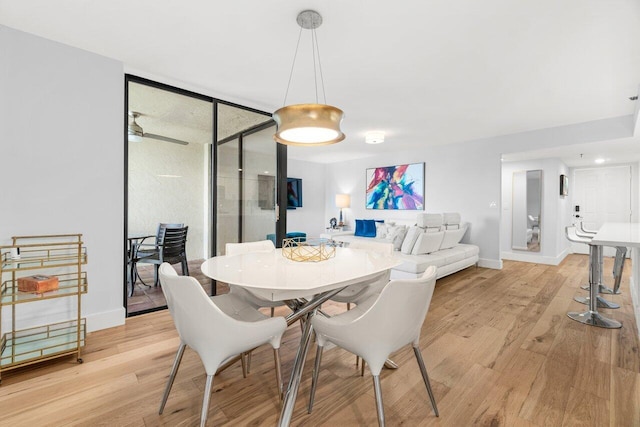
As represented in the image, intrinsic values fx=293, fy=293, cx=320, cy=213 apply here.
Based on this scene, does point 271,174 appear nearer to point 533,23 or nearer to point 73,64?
point 73,64

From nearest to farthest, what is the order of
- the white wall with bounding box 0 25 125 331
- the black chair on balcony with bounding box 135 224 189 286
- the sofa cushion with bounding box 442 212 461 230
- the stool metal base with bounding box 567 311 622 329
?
the white wall with bounding box 0 25 125 331 < the stool metal base with bounding box 567 311 622 329 < the black chair on balcony with bounding box 135 224 189 286 < the sofa cushion with bounding box 442 212 461 230

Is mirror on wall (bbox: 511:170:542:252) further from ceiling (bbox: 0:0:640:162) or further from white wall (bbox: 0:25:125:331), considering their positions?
white wall (bbox: 0:25:125:331)

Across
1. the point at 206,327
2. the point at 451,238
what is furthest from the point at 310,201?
the point at 206,327

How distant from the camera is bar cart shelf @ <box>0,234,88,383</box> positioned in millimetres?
1893

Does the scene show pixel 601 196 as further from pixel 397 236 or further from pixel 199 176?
pixel 199 176

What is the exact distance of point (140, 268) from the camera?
4277mm

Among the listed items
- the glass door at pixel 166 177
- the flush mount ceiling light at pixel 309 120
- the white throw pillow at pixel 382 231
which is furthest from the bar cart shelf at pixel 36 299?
the white throw pillow at pixel 382 231

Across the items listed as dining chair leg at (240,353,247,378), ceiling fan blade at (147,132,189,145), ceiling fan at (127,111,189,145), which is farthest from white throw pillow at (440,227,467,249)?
ceiling fan at (127,111,189,145)

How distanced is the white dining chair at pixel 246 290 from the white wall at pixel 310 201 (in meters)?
4.66

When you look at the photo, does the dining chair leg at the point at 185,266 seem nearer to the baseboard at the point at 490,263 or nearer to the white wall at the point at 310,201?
the white wall at the point at 310,201

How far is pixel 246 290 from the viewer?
1.93 meters

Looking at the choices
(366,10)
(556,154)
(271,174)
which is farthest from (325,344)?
(556,154)

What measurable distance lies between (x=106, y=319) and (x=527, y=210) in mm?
6918

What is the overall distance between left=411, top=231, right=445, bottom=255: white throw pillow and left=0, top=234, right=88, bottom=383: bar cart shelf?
365 cm
